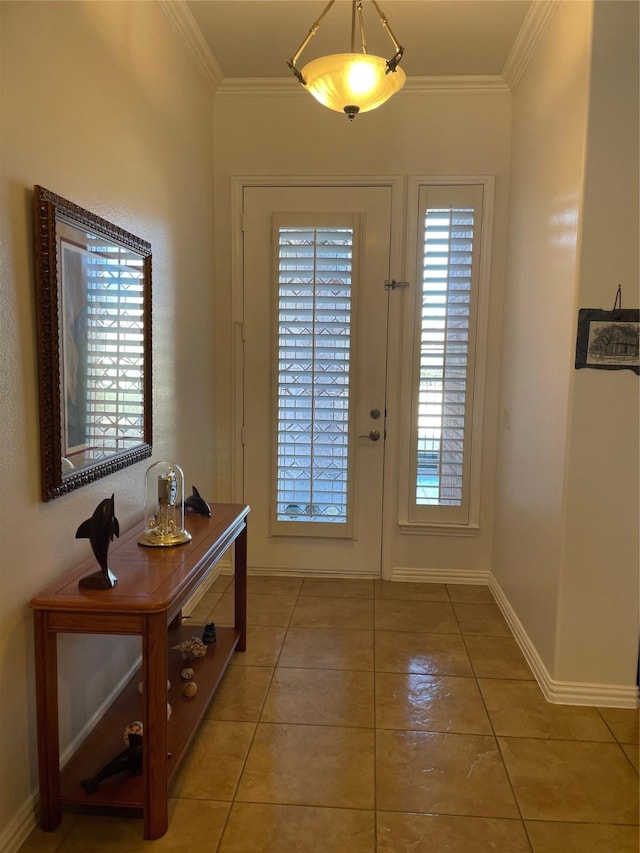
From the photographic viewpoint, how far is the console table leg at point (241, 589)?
2.56 m

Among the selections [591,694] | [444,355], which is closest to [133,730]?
[591,694]

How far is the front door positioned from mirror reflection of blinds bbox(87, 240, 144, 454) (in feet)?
3.94

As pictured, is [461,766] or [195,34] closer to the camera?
[461,766]

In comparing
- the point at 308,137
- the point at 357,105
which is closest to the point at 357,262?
the point at 308,137

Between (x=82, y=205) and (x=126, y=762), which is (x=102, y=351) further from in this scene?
(x=126, y=762)

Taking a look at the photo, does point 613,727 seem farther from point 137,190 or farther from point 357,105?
point 137,190

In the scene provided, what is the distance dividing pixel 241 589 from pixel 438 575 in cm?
144

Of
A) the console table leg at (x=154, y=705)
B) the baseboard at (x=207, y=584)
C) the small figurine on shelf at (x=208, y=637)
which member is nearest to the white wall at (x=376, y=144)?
the baseboard at (x=207, y=584)

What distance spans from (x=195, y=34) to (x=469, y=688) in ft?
10.7

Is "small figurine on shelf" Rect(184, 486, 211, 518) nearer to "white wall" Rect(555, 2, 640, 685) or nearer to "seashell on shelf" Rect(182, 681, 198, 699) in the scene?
"seashell on shelf" Rect(182, 681, 198, 699)

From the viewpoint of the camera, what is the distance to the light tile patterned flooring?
1610mm

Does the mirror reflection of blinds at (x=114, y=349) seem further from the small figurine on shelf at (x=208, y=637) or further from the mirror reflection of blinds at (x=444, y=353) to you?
the mirror reflection of blinds at (x=444, y=353)

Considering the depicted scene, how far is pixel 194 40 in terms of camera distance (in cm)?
278

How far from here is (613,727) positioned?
6.98 ft
